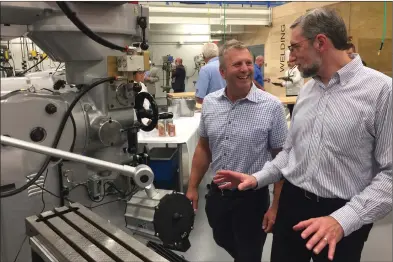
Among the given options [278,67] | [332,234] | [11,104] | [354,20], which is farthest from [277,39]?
[11,104]

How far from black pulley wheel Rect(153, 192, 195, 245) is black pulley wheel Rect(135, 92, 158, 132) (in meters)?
0.35

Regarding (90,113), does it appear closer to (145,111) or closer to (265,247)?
(145,111)

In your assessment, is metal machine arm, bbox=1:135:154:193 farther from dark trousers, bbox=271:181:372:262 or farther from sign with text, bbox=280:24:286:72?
sign with text, bbox=280:24:286:72

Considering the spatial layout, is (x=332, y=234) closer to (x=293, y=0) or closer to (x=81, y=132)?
(x=81, y=132)

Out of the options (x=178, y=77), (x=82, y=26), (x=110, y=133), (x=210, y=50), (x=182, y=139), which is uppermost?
(x=210, y=50)

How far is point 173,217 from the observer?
0.99 metres

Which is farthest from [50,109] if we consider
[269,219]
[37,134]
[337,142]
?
[269,219]

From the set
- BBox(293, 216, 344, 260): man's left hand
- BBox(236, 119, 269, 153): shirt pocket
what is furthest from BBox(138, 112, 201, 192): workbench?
BBox(293, 216, 344, 260): man's left hand

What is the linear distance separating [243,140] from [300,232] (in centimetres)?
46

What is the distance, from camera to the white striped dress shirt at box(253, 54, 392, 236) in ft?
3.49

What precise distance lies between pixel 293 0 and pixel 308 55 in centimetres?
458

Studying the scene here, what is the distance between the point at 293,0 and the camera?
530 centimetres

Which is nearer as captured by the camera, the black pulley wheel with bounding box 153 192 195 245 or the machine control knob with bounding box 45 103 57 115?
the machine control knob with bounding box 45 103 57 115

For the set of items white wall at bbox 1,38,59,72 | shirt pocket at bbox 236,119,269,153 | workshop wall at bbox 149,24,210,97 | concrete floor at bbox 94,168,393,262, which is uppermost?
workshop wall at bbox 149,24,210,97
